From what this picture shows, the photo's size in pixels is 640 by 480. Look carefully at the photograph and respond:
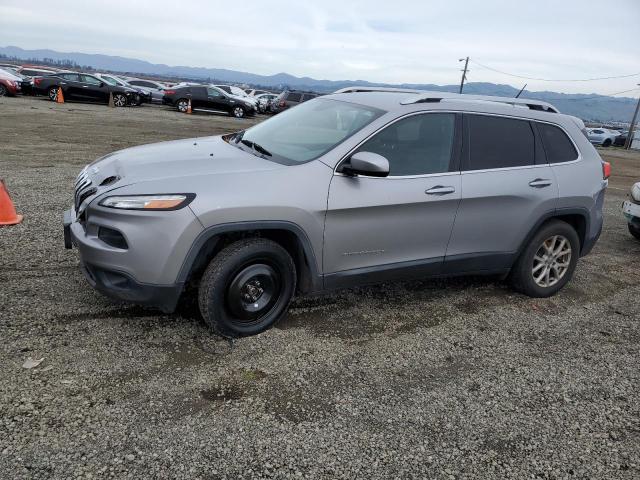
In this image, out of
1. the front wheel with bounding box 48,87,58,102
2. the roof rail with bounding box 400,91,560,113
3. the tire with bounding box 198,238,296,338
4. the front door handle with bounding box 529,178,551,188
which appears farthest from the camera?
the front wheel with bounding box 48,87,58,102

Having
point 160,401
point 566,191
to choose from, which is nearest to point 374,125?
point 566,191

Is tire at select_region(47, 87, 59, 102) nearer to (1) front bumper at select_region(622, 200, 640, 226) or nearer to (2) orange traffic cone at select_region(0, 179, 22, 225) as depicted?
(2) orange traffic cone at select_region(0, 179, 22, 225)

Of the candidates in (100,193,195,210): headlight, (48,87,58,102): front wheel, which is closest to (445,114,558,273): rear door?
(100,193,195,210): headlight

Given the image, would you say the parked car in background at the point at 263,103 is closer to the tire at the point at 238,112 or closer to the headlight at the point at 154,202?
the tire at the point at 238,112

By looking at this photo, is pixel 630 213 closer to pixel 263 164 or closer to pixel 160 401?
pixel 263 164

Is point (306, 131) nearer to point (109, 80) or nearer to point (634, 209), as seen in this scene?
point (634, 209)

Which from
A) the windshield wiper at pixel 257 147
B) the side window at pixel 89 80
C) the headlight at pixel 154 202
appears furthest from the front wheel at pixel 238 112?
the headlight at pixel 154 202

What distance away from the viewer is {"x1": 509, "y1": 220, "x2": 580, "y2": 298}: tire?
4.88m

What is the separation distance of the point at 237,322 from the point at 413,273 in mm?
1468

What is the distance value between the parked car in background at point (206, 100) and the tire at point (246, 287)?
24680 millimetres

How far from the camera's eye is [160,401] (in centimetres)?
302

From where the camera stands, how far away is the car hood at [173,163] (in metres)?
3.52

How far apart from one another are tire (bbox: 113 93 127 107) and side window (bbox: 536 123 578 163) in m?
24.8

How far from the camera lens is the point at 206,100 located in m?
27.1
